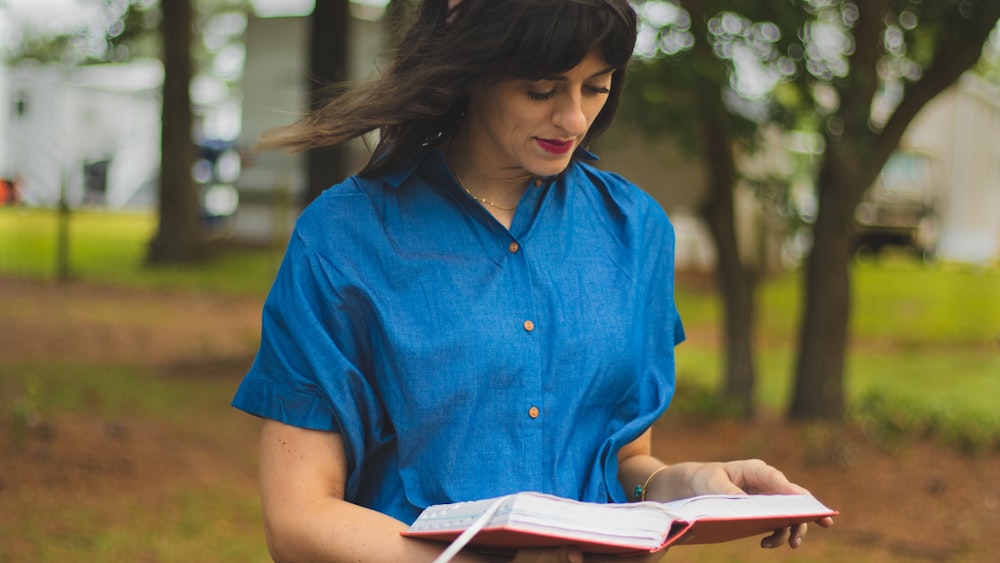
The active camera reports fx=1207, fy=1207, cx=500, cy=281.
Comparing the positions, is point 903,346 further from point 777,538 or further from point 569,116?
point 569,116

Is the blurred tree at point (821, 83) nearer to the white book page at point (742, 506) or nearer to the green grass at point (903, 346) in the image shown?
the green grass at point (903, 346)

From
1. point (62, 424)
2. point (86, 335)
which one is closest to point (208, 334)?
point (86, 335)

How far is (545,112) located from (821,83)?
18.7 ft

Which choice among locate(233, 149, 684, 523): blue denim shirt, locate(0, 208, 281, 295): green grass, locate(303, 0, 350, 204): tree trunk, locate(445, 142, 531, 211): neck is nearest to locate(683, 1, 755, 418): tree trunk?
locate(303, 0, 350, 204): tree trunk

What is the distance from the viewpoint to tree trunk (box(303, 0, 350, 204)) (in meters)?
9.09

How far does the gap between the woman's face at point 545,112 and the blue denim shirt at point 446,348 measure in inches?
5.1

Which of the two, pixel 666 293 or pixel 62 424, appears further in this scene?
pixel 62 424

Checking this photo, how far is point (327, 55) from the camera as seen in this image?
9195mm

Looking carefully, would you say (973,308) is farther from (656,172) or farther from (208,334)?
(208,334)

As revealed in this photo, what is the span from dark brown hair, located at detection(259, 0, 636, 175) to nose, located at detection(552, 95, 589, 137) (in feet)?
0.26

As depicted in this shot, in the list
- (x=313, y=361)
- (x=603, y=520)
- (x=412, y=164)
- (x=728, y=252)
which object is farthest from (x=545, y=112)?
(x=728, y=252)

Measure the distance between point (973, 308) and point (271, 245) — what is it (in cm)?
1208

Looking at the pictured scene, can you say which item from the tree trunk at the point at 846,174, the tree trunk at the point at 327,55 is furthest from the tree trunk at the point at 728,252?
the tree trunk at the point at 327,55

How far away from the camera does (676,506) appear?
1979mm
